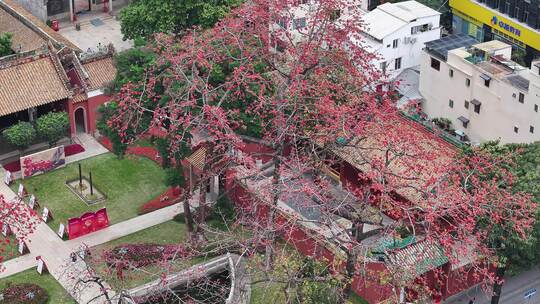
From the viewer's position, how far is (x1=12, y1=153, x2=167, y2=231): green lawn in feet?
219

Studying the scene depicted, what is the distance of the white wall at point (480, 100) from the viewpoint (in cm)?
7144

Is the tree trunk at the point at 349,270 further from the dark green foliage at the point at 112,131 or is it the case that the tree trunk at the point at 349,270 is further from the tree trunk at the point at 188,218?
the dark green foliage at the point at 112,131

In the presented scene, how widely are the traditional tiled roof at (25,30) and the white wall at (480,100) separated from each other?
26.7 meters

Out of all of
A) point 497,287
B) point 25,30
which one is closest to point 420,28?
point 497,287

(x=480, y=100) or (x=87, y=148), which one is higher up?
(x=480, y=100)

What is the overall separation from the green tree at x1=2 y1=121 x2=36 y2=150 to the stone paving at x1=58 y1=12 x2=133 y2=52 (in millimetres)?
18033

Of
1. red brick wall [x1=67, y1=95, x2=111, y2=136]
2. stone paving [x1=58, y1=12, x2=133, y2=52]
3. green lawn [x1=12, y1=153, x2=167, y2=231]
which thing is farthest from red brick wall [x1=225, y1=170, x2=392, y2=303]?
stone paving [x1=58, y1=12, x2=133, y2=52]

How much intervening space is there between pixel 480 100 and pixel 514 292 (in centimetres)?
1813

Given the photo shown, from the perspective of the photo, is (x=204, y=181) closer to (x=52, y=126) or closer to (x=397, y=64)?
(x=52, y=126)

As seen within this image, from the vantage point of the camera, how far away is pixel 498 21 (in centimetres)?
8638

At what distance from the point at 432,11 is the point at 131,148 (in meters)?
26.3

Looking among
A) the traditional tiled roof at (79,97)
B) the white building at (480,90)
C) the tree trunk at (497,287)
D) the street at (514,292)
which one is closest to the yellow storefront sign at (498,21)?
the white building at (480,90)

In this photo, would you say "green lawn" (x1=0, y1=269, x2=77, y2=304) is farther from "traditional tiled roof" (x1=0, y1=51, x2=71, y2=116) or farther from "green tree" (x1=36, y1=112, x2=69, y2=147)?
"traditional tiled roof" (x1=0, y1=51, x2=71, y2=116)

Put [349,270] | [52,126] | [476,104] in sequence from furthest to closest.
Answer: [476,104], [52,126], [349,270]
